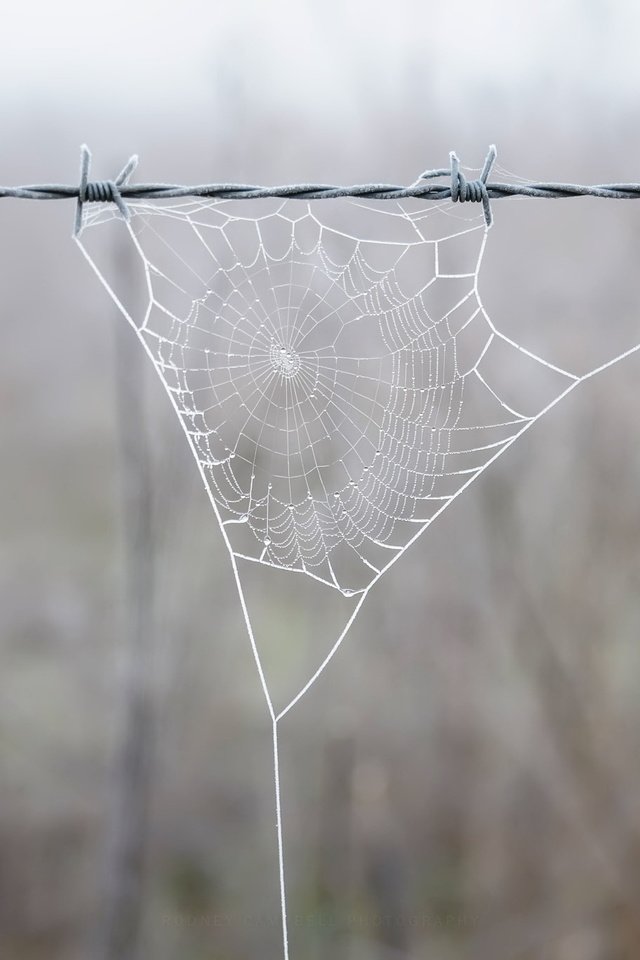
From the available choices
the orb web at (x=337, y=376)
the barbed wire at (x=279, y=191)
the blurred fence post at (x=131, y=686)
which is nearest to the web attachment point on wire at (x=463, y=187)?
the barbed wire at (x=279, y=191)

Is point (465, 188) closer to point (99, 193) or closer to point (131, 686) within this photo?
point (99, 193)

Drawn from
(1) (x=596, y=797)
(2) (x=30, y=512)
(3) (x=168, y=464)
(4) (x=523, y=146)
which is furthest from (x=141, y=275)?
(1) (x=596, y=797)

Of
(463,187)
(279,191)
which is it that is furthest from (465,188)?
(279,191)

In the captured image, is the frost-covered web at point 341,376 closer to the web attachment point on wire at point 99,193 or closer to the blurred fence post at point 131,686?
the blurred fence post at point 131,686

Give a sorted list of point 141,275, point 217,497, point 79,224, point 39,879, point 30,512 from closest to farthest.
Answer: point 79,224
point 141,275
point 217,497
point 39,879
point 30,512

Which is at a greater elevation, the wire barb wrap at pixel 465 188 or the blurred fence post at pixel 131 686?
the wire barb wrap at pixel 465 188

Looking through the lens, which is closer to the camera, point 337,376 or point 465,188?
point 465,188

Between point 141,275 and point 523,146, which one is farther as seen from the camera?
point 523,146

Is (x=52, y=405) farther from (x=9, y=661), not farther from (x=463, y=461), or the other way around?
(x=463, y=461)
